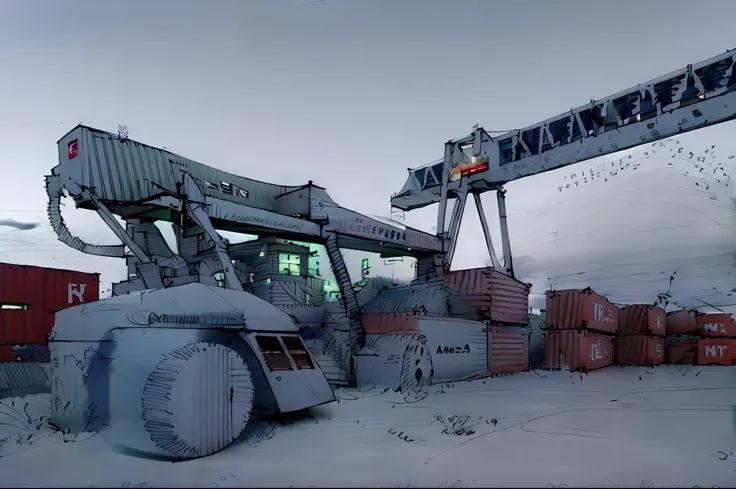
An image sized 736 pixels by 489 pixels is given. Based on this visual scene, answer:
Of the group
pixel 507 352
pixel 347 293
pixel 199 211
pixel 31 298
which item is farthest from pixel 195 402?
pixel 507 352

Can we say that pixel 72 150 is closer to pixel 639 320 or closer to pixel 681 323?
pixel 639 320

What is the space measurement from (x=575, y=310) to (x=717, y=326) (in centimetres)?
1548

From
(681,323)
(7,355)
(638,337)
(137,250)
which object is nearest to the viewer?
(7,355)

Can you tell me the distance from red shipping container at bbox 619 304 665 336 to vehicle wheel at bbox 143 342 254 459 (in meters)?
26.9

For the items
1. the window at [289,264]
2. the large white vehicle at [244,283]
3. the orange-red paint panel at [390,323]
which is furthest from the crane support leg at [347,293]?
the window at [289,264]

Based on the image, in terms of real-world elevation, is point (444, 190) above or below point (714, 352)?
above

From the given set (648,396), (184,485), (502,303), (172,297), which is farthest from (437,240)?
(184,485)

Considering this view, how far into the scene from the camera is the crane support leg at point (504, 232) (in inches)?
1259

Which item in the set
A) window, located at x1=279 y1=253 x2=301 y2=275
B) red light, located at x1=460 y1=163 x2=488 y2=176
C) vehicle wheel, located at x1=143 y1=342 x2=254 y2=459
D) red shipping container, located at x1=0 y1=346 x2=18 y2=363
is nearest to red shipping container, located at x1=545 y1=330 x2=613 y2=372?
red light, located at x1=460 y1=163 x2=488 y2=176

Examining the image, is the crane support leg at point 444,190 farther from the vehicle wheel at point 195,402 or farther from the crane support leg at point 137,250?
the vehicle wheel at point 195,402

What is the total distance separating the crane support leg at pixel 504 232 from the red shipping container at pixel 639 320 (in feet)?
23.2

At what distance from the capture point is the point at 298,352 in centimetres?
1150

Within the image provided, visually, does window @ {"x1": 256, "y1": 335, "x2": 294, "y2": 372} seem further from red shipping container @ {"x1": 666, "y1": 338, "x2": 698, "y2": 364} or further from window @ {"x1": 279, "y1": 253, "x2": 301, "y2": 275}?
red shipping container @ {"x1": 666, "y1": 338, "x2": 698, "y2": 364}

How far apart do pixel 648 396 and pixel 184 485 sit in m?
14.0
